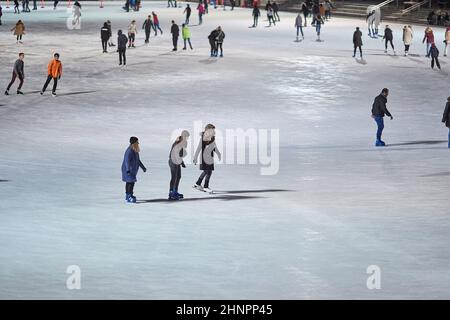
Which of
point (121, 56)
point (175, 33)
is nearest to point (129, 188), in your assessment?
point (121, 56)

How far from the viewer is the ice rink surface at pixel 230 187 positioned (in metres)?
15.0

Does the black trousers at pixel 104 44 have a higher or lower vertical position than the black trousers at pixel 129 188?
lower

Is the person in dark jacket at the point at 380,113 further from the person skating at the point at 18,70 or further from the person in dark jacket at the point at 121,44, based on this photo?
the person in dark jacket at the point at 121,44

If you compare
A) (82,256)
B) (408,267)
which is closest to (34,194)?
(82,256)

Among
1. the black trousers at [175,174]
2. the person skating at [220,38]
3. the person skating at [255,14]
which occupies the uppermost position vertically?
the black trousers at [175,174]

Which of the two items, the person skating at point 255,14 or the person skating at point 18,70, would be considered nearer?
the person skating at point 18,70

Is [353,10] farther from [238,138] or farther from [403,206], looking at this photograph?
[403,206]

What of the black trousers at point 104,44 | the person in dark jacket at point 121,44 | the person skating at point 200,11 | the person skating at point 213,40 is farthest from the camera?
the person skating at point 200,11

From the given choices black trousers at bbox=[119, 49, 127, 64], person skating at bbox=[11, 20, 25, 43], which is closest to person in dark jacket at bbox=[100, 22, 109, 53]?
black trousers at bbox=[119, 49, 127, 64]

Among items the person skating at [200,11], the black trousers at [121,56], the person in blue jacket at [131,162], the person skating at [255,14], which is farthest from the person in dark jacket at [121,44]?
the person in blue jacket at [131,162]

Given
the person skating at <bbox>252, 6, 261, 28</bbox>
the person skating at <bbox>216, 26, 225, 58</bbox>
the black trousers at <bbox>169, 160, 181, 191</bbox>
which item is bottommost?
the person skating at <bbox>252, 6, 261, 28</bbox>

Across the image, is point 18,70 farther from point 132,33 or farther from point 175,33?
point 132,33

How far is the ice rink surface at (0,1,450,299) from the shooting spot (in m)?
15.0

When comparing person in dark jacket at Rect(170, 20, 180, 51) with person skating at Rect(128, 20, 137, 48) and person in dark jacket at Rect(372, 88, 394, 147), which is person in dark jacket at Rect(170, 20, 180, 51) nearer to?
person skating at Rect(128, 20, 137, 48)
